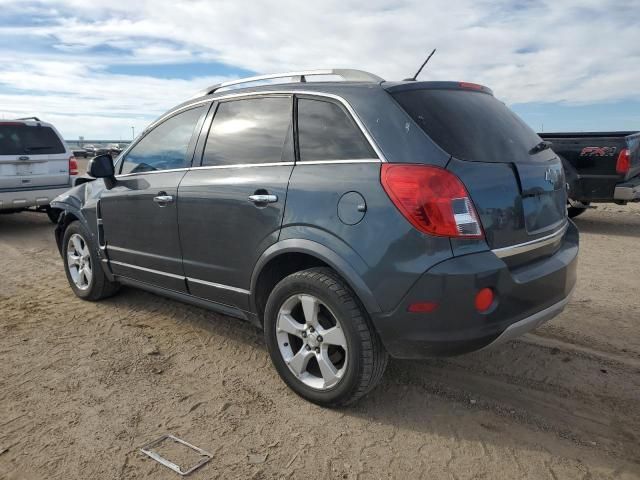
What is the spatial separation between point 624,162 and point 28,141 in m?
9.62

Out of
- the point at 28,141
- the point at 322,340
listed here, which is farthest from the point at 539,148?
the point at 28,141

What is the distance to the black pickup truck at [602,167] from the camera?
27.9ft

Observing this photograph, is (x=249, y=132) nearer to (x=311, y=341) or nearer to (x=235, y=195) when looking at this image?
(x=235, y=195)

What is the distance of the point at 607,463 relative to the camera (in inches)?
99.6

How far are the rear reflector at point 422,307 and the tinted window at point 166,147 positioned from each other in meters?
2.02

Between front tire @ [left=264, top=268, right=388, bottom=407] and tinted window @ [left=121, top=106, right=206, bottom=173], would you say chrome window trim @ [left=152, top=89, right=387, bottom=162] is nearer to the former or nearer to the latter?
tinted window @ [left=121, top=106, right=206, bottom=173]

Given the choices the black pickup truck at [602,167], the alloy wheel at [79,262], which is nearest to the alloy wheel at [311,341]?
the alloy wheel at [79,262]

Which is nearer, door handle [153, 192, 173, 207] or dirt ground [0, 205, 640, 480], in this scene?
dirt ground [0, 205, 640, 480]

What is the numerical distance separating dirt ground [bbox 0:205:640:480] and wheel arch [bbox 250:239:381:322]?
61cm

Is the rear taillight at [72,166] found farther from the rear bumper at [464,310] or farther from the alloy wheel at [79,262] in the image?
the rear bumper at [464,310]

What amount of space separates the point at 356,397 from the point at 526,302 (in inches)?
40.5

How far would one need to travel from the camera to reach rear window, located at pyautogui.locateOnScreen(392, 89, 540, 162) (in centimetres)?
278

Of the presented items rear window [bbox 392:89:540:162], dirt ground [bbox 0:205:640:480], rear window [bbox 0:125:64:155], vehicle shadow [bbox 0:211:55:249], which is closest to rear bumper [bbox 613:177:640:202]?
dirt ground [bbox 0:205:640:480]

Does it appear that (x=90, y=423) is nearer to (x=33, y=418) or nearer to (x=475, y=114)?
(x=33, y=418)
